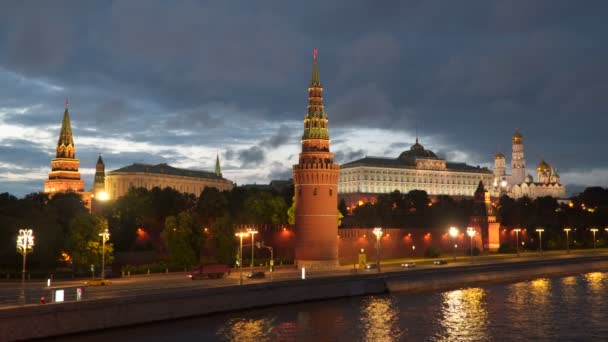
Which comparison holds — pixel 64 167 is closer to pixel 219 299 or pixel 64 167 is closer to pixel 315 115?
pixel 315 115

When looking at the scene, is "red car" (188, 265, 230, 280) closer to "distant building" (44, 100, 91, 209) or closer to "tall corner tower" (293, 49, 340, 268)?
"tall corner tower" (293, 49, 340, 268)

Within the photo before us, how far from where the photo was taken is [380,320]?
170ft

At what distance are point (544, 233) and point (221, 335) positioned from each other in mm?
100340

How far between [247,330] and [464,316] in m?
17.2

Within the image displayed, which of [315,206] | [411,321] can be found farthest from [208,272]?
[411,321]

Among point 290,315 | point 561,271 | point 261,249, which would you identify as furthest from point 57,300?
point 561,271

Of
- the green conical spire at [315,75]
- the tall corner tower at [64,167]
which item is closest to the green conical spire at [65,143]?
the tall corner tower at [64,167]

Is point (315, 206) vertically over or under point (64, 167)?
under

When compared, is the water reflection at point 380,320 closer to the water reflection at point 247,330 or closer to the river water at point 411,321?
the river water at point 411,321

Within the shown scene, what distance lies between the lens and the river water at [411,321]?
149ft

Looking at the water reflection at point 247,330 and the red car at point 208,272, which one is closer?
the water reflection at point 247,330

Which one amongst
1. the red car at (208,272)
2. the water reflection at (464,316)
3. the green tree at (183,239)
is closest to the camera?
the water reflection at (464,316)

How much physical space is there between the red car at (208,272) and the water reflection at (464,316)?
71.4 feet

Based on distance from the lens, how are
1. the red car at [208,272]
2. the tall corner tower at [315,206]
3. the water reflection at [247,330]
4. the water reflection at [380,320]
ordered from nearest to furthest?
the water reflection at [247,330]
the water reflection at [380,320]
the red car at [208,272]
the tall corner tower at [315,206]
